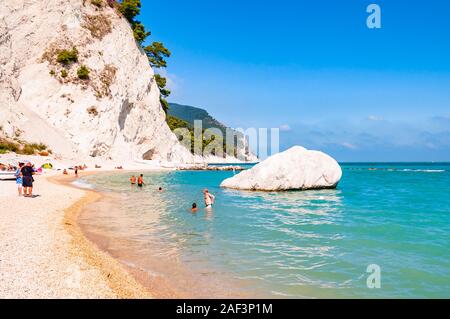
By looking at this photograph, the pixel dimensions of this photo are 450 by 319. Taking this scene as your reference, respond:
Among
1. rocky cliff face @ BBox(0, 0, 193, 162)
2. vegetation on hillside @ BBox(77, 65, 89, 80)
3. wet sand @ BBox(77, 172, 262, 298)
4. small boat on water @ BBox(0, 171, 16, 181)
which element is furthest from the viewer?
vegetation on hillside @ BBox(77, 65, 89, 80)

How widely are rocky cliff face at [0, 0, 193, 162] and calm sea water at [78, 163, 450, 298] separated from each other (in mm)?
48907

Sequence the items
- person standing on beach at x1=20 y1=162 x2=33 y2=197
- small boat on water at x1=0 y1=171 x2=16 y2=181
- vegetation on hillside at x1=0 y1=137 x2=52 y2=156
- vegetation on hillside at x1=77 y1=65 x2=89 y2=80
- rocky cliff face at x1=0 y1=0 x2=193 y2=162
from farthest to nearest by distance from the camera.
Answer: vegetation on hillside at x1=77 y1=65 x2=89 y2=80 < rocky cliff face at x1=0 y1=0 x2=193 y2=162 < vegetation on hillside at x1=0 y1=137 x2=52 y2=156 < small boat on water at x1=0 y1=171 x2=16 y2=181 < person standing on beach at x1=20 y1=162 x2=33 y2=197

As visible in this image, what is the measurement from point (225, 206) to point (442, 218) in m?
11.3

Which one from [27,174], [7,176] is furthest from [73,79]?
[27,174]

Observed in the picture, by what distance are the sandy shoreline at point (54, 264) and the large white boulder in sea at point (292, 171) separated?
18.3 m

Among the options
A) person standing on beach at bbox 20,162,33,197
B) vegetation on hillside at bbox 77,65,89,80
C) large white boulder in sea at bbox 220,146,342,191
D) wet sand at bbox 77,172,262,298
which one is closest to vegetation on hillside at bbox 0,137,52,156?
vegetation on hillside at bbox 77,65,89,80

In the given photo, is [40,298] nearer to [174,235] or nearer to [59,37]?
[174,235]

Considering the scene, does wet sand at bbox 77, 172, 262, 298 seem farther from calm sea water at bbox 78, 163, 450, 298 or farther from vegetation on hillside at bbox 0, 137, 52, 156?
vegetation on hillside at bbox 0, 137, 52, 156

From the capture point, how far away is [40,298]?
5.96 meters

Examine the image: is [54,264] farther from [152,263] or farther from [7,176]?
[7,176]

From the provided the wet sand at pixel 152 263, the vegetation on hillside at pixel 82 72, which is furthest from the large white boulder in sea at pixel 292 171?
the vegetation on hillside at pixel 82 72

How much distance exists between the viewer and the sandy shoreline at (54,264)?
645 centimetres

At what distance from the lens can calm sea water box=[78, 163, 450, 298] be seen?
8.19 meters

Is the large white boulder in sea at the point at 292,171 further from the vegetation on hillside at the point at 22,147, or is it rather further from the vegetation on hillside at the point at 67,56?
the vegetation on hillside at the point at 67,56
